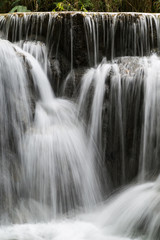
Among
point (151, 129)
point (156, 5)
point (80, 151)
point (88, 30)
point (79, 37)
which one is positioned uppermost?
point (156, 5)

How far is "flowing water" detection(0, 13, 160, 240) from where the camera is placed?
13.5 ft

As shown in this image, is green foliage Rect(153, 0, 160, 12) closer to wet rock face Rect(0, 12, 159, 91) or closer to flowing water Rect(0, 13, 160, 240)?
wet rock face Rect(0, 12, 159, 91)

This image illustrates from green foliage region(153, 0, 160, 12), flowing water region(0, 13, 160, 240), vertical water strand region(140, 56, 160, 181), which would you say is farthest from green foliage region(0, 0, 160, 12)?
vertical water strand region(140, 56, 160, 181)

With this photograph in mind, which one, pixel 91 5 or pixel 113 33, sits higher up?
pixel 91 5

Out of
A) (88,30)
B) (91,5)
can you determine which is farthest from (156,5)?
(88,30)

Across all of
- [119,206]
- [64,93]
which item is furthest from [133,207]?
[64,93]

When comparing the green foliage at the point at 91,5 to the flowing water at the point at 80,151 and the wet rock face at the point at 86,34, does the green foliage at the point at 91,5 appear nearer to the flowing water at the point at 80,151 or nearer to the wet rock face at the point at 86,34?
the wet rock face at the point at 86,34

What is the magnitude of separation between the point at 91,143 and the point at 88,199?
0.87m

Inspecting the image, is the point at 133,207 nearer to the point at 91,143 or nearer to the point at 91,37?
the point at 91,143

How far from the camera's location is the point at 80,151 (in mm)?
5055

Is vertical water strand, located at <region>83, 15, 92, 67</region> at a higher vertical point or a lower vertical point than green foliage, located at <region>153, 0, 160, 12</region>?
lower

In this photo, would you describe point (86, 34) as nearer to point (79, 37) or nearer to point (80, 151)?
point (79, 37)

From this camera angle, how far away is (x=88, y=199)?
4770mm

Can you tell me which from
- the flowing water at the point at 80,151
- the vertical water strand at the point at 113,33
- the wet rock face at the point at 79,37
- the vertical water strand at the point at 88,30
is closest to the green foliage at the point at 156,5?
the wet rock face at the point at 79,37
